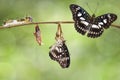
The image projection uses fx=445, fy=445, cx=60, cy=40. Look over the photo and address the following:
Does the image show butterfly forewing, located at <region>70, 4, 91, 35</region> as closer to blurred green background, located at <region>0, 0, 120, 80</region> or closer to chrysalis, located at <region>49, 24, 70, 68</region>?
chrysalis, located at <region>49, 24, 70, 68</region>

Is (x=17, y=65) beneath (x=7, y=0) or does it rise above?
beneath

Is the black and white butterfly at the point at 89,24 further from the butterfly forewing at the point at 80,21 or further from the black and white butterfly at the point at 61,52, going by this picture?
the black and white butterfly at the point at 61,52

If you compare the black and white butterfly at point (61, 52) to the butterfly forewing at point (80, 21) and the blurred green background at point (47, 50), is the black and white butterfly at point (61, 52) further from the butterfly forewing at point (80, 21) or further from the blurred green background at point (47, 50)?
the blurred green background at point (47, 50)

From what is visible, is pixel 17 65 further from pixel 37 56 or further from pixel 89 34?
pixel 89 34

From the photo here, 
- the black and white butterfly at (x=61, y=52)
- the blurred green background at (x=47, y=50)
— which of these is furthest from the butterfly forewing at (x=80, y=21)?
the blurred green background at (x=47, y=50)

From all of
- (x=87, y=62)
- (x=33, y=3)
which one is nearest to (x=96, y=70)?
(x=87, y=62)

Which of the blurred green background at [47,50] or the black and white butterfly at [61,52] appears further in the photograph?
the blurred green background at [47,50]

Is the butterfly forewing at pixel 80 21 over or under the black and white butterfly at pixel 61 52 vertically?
over

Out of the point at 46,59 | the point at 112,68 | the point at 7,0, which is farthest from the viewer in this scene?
the point at 7,0
